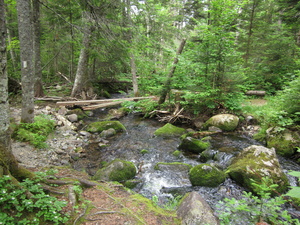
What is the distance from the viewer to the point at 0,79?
2.69 metres

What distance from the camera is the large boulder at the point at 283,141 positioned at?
250 inches

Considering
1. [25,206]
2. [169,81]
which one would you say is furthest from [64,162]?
[169,81]

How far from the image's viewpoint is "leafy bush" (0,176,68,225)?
217 cm

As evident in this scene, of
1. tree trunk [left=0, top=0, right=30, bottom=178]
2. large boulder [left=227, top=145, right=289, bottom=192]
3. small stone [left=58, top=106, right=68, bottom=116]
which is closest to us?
tree trunk [left=0, top=0, right=30, bottom=178]

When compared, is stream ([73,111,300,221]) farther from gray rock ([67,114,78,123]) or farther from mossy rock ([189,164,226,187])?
gray rock ([67,114,78,123])

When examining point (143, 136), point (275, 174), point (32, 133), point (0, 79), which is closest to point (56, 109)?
point (32, 133)

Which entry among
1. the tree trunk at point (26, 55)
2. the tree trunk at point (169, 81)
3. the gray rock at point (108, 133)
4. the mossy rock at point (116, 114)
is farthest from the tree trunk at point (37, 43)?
the tree trunk at point (169, 81)

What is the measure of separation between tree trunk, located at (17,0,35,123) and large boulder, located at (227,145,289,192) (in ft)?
22.7

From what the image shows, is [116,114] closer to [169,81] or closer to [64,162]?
[169,81]

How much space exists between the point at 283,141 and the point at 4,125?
27.7 feet

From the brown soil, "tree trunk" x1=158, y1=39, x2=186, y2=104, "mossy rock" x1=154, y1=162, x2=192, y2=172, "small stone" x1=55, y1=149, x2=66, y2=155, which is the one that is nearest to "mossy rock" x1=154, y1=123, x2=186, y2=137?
"tree trunk" x1=158, y1=39, x2=186, y2=104

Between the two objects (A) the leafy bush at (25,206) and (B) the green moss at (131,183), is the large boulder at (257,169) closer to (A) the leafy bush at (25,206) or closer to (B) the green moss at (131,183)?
(B) the green moss at (131,183)

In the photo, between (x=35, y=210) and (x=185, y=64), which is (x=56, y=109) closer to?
(x=185, y=64)

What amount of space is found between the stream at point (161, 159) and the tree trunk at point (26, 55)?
2526mm
